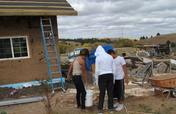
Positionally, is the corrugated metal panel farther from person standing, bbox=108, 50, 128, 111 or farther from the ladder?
person standing, bbox=108, 50, 128, 111

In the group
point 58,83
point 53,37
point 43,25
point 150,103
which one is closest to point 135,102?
point 150,103

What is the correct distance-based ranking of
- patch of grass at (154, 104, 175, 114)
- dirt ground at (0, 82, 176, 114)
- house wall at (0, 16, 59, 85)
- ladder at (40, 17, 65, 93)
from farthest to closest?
1. ladder at (40, 17, 65, 93)
2. house wall at (0, 16, 59, 85)
3. dirt ground at (0, 82, 176, 114)
4. patch of grass at (154, 104, 175, 114)

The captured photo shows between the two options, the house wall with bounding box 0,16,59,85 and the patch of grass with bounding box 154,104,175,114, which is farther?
the house wall with bounding box 0,16,59,85

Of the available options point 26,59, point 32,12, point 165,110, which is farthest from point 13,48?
point 165,110

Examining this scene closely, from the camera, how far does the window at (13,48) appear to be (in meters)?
7.30

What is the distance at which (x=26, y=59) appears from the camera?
7.46 metres

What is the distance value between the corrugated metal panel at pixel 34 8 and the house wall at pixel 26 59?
1.74 feet

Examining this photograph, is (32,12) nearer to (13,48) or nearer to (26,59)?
(13,48)

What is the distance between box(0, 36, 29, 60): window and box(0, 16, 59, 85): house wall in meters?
0.20

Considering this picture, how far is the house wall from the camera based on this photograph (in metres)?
7.25

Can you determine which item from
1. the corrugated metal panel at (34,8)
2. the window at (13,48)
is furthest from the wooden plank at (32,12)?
the window at (13,48)

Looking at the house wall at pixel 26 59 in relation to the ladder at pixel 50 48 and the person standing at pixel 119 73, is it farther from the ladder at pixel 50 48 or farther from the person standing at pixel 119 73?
the person standing at pixel 119 73

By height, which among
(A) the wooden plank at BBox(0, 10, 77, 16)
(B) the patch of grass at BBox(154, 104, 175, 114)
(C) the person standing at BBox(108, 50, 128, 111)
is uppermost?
(A) the wooden plank at BBox(0, 10, 77, 16)

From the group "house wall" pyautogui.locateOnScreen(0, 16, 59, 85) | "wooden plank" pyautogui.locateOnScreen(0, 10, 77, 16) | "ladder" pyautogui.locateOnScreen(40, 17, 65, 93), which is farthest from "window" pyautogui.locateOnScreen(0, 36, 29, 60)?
"wooden plank" pyautogui.locateOnScreen(0, 10, 77, 16)
